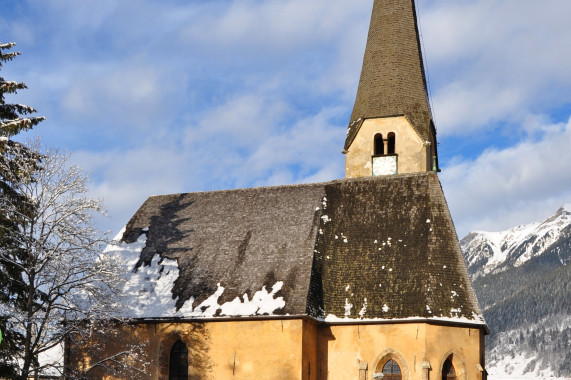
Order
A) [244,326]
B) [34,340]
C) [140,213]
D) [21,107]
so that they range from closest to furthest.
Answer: [34,340] < [21,107] < [244,326] < [140,213]

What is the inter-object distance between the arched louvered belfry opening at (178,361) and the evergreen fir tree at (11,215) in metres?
7.48

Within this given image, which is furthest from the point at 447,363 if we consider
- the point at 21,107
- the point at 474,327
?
the point at 21,107

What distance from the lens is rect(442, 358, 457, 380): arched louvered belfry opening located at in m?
30.4

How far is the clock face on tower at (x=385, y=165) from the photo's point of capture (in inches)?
1490

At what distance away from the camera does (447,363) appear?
3055cm

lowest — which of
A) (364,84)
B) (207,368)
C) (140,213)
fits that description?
(207,368)

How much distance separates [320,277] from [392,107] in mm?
10459

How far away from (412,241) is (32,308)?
14.8 m

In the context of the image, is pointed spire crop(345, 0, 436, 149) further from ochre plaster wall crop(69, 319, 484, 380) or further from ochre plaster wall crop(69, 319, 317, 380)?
ochre plaster wall crop(69, 319, 317, 380)

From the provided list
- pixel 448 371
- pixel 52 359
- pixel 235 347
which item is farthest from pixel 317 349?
pixel 52 359

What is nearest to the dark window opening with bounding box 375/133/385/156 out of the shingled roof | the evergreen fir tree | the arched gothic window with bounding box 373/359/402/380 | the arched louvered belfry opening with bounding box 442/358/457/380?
the shingled roof

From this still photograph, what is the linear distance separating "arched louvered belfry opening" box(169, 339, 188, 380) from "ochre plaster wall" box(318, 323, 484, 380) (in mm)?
5390

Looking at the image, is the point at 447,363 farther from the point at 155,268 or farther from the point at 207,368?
the point at 155,268

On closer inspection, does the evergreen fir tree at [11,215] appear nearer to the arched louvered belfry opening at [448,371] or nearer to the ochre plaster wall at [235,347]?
the ochre plaster wall at [235,347]
